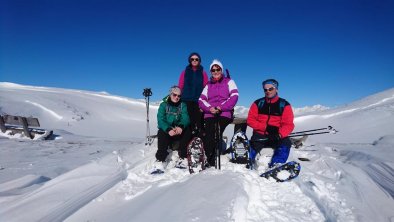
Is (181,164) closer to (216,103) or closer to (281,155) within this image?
(216,103)

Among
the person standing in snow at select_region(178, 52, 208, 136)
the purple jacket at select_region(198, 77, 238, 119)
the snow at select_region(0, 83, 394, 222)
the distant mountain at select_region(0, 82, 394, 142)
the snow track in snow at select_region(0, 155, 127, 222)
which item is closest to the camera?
the snow at select_region(0, 83, 394, 222)

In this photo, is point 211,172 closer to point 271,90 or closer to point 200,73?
point 271,90

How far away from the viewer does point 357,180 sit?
4.88 meters

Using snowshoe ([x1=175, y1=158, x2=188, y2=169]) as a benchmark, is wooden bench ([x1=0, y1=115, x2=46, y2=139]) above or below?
above

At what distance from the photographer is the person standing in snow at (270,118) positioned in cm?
527

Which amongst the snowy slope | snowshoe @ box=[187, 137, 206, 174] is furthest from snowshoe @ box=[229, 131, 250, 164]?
the snowy slope

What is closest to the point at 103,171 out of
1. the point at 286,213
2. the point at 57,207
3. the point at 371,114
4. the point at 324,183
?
the point at 57,207

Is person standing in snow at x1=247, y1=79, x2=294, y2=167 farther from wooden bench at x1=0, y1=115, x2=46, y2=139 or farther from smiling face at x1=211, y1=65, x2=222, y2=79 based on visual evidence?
wooden bench at x1=0, y1=115, x2=46, y2=139

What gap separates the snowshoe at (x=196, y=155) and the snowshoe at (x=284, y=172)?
113 cm

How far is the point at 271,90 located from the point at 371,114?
16.0 metres

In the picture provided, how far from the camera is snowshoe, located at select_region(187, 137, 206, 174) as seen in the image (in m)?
5.07

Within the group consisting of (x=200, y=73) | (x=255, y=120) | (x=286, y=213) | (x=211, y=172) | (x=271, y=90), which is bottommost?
(x=286, y=213)

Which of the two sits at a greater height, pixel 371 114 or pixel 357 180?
pixel 371 114

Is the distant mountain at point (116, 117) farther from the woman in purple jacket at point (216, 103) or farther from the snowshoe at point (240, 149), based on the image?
the snowshoe at point (240, 149)
